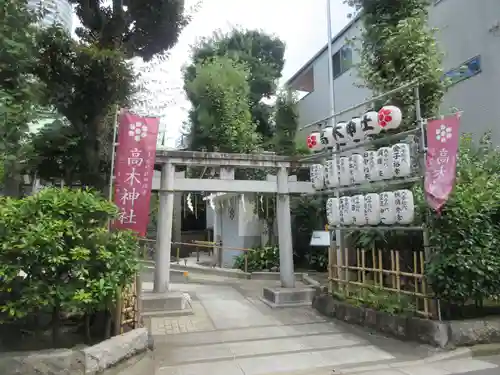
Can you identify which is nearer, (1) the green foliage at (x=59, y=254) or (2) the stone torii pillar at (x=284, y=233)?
(1) the green foliage at (x=59, y=254)

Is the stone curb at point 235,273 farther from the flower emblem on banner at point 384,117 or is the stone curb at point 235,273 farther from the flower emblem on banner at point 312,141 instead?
the flower emblem on banner at point 384,117

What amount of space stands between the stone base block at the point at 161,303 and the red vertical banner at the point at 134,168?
9.91 feet

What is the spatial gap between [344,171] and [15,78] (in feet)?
20.6

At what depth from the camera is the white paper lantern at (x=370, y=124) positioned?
25.3 feet

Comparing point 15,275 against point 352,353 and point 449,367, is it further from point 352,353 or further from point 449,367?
point 449,367

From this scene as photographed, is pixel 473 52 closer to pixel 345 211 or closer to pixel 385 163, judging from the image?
pixel 385 163

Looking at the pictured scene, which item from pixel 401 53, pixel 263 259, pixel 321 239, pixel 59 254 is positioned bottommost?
pixel 263 259

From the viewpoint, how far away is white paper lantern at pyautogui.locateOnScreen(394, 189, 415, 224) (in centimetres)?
686

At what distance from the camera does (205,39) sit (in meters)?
22.4

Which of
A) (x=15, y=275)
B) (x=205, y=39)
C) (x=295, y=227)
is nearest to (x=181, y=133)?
(x=205, y=39)

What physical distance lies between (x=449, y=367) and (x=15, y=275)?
6.03 metres

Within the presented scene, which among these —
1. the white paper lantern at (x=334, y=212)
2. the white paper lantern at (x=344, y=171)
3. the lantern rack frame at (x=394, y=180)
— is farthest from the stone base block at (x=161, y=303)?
the white paper lantern at (x=344, y=171)

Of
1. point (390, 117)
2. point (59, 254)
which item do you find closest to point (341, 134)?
point (390, 117)

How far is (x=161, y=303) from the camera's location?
30.0ft
